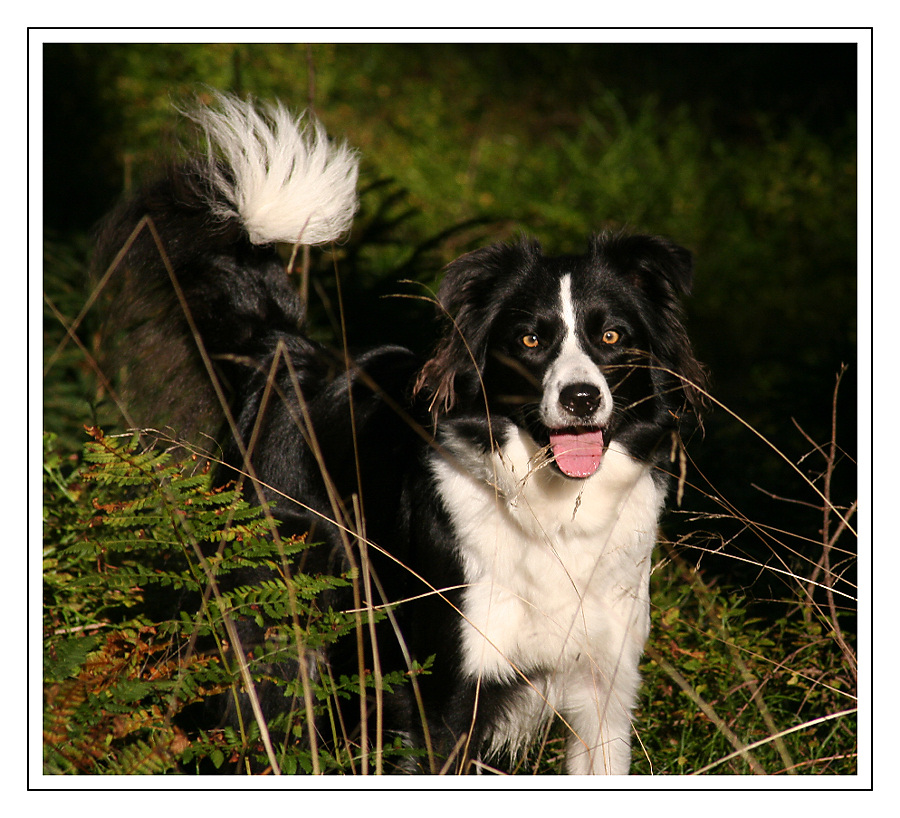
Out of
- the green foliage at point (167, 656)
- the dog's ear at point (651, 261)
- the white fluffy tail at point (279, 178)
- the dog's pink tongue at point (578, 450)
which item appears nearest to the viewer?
Answer: the green foliage at point (167, 656)

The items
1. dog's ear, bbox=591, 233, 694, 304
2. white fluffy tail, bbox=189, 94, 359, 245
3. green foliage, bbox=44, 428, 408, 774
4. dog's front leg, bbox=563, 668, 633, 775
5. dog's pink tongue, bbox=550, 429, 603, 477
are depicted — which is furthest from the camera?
white fluffy tail, bbox=189, 94, 359, 245

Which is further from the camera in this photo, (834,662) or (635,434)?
(834,662)

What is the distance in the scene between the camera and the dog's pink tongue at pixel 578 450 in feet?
9.23

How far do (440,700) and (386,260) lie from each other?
4050mm

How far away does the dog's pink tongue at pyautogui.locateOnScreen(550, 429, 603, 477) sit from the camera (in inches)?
111

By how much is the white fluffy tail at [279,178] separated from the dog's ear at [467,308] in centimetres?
69

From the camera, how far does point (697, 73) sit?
34.2 feet

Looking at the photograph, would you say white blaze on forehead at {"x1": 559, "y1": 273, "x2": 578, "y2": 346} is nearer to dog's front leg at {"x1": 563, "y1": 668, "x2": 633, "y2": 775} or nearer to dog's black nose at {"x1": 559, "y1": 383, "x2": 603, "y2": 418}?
dog's black nose at {"x1": 559, "y1": 383, "x2": 603, "y2": 418}

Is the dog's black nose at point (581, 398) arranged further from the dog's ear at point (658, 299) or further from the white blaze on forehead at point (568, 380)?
the dog's ear at point (658, 299)

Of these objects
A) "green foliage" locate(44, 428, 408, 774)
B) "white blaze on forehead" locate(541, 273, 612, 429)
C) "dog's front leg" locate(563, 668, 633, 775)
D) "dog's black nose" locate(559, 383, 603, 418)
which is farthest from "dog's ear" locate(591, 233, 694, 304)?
"green foliage" locate(44, 428, 408, 774)

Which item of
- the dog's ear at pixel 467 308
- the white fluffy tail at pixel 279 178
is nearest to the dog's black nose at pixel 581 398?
the dog's ear at pixel 467 308
